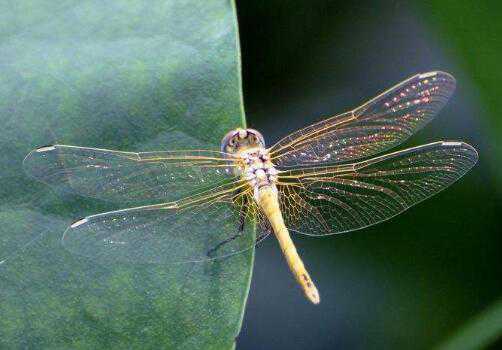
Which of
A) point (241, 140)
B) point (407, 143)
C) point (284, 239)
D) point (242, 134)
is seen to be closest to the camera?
point (242, 134)

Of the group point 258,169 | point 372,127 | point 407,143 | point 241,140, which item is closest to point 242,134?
point 241,140

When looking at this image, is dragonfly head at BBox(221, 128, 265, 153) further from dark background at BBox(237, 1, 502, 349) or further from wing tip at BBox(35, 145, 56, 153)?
wing tip at BBox(35, 145, 56, 153)

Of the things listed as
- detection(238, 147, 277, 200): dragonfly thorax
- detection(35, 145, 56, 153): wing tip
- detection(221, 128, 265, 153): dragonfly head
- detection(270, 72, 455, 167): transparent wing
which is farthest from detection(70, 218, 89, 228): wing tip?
detection(270, 72, 455, 167): transparent wing

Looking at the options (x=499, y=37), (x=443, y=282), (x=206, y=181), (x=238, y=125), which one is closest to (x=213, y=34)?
(x=238, y=125)

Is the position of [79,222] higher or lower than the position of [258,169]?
lower

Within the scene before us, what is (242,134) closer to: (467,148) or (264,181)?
(264,181)

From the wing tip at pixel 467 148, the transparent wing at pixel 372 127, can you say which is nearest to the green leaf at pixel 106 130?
the transparent wing at pixel 372 127
